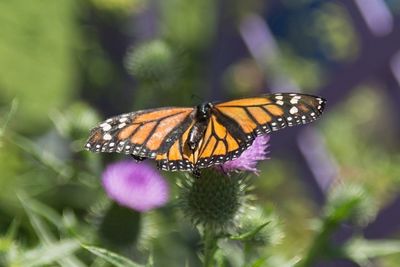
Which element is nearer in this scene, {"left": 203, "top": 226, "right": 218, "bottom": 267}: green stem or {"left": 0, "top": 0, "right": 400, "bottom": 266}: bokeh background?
{"left": 203, "top": 226, "right": 218, "bottom": 267}: green stem

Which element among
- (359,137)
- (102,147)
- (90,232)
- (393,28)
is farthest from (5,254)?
(359,137)

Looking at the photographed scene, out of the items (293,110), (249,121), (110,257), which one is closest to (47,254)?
(110,257)

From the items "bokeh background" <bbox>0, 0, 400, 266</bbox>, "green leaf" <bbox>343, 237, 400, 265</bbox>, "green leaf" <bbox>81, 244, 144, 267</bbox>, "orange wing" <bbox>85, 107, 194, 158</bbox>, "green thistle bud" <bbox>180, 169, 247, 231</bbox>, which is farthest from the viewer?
"bokeh background" <bbox>0, 0, 400, 266</bbox>

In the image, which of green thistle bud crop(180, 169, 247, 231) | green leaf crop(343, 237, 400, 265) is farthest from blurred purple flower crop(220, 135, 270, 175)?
green leaf crop(343, 237, 400, 265)

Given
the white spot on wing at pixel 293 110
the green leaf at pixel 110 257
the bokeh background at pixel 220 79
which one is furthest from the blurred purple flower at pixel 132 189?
the green leaf at pixel 110 257

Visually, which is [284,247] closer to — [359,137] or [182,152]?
[359,137]

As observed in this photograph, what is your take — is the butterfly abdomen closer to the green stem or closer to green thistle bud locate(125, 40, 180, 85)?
the green stem
